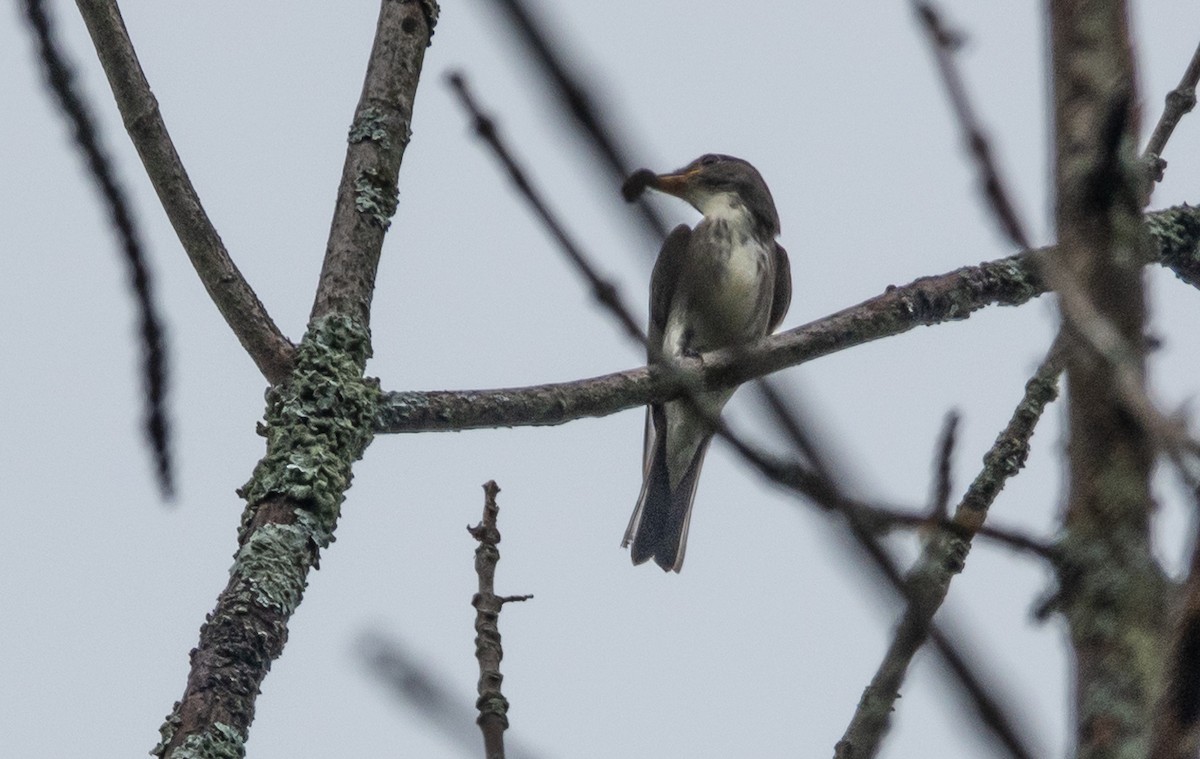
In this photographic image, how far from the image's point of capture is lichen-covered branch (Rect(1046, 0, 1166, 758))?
1.06 metres

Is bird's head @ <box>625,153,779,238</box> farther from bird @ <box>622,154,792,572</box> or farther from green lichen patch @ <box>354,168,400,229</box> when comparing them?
green lichen patch @ <box>354,168,400,229</box>

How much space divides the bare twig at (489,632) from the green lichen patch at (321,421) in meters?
0.93

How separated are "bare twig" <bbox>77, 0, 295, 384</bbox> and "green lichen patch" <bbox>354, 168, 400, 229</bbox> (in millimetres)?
303

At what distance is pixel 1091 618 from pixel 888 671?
373mm

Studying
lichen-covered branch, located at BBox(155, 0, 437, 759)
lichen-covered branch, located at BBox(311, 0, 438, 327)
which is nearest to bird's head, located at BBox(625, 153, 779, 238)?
lichen-covered branch, located at BBox(311, 0, 438, 327)

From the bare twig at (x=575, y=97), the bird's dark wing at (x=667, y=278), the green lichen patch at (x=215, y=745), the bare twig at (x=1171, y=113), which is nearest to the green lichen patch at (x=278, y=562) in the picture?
the green lichen patch at (x=215, y=745)

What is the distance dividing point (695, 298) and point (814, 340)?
7.45 ft

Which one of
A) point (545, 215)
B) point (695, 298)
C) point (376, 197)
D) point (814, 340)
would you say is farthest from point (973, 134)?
point (695, 298)

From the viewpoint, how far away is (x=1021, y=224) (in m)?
1.10

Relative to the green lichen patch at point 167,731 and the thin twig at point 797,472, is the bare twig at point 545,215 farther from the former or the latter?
the green lichen patch at point 167,731

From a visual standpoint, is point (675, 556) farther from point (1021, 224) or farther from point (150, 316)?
point (1021, 224)

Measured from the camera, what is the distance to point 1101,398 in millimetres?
1108

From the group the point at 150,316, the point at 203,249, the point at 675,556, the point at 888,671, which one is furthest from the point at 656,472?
→ the point at 888,671

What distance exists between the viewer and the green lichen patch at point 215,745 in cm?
234
